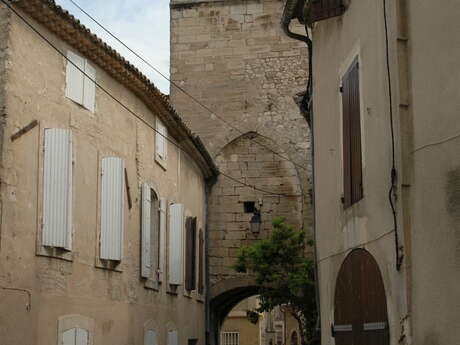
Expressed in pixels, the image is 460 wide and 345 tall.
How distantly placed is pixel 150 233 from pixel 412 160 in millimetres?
8626

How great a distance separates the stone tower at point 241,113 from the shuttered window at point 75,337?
9.21 meters

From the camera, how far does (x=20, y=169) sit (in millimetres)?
8938

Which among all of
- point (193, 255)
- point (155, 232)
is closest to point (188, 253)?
point (193, 255)

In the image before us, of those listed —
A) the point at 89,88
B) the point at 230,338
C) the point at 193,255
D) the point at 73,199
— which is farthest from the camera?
the point at 230,338

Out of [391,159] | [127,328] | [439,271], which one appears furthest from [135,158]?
[439,271]

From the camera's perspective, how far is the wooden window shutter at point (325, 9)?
849 cm

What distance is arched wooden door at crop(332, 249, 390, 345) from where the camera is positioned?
23.2ft

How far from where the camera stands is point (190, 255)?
17172mm

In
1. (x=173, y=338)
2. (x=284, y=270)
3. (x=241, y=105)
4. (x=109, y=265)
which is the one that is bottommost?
(x=173, y=338)

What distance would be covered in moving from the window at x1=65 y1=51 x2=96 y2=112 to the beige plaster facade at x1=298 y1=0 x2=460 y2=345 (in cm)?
388

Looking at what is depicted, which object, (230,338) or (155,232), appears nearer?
(155,232)

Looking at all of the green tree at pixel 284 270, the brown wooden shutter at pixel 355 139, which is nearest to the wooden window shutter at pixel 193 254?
the green tree at pixel 284 270

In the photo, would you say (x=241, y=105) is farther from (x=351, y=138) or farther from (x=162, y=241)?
(x=351, y=138)

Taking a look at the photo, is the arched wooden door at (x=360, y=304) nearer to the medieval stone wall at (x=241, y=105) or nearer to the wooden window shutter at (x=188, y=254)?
the wooden window shutter at (x=188, y=254)
